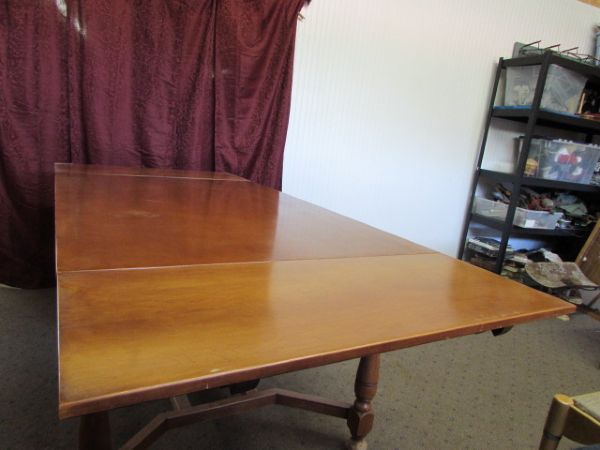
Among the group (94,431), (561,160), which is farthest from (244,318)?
(561,160)

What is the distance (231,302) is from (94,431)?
1.17 ft

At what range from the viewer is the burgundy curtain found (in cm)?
197

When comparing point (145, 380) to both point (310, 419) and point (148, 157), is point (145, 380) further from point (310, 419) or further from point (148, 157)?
point (148, 157)

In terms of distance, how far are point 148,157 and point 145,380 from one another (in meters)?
2.04

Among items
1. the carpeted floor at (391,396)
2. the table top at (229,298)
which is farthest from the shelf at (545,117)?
the table top at (229,298)

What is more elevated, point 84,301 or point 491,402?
point 84,301

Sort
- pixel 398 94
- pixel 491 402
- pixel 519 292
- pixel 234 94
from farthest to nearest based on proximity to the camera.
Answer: pixel 398 94 < pixel 234 94 < pixel 491 402 < pixel 519 292

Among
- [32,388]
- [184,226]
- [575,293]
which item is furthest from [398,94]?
[32,388]

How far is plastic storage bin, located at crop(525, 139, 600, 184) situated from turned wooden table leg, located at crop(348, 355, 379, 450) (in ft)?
7.73

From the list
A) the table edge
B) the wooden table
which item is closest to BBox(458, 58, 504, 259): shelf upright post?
the wooden table

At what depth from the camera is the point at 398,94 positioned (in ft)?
9.21

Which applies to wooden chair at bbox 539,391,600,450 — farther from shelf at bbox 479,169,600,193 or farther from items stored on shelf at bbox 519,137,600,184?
items stored on shelf at bbox 519,137,600,184

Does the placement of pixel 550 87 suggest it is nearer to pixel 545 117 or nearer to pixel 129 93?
pixel 545 117

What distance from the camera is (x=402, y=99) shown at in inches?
111
